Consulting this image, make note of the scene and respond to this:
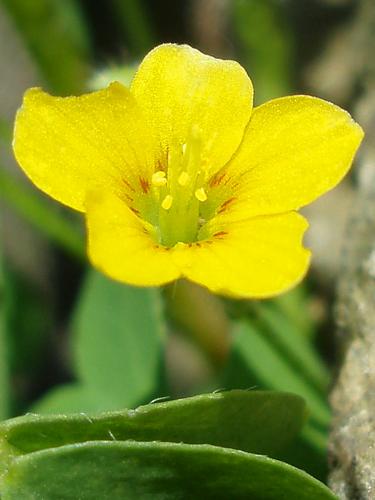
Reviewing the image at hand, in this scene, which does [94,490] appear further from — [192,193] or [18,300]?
[18,300]

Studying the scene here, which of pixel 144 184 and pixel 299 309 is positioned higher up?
pixel 144 184

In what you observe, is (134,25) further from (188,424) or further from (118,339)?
(188,424)

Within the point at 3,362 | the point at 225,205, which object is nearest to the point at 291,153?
the point at 225,205

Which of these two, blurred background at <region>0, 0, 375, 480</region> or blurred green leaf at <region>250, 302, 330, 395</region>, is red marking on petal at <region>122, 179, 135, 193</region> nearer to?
blurred background at <region>0, 0, 375, 480</region>

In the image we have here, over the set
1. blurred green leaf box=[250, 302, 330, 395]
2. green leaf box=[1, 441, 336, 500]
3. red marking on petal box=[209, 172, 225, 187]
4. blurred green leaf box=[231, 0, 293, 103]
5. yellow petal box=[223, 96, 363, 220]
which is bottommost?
blurred green leaf box=[250, 302, 330, 395]

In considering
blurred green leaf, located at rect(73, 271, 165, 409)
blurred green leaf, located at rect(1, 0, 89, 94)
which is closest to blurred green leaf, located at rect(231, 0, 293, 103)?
blurred green leaf, located at rect(1, 0, 89, 94)

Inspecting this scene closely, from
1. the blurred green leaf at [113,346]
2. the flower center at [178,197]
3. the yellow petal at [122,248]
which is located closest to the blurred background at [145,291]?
the blurred green leaf at [113,346]

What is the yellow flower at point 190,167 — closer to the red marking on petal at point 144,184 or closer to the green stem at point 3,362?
the red marking on petal at point 144,184
